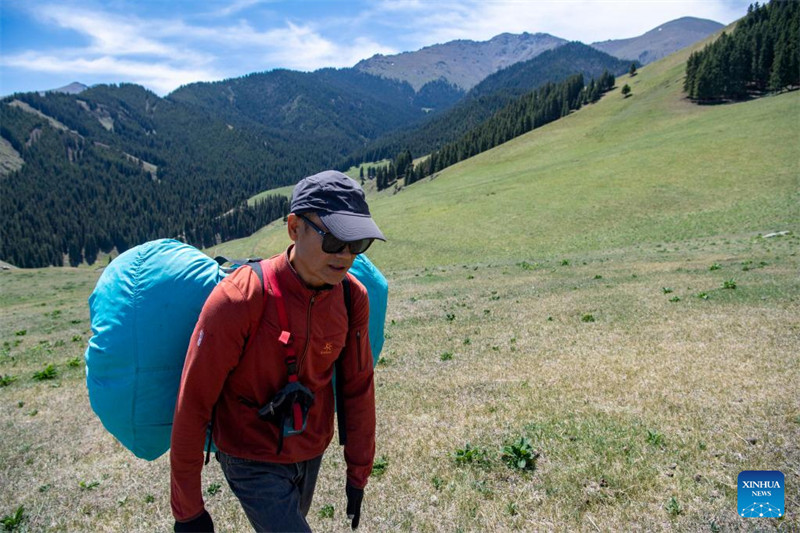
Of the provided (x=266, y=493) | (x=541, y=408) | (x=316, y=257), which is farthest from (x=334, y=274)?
(x=541, y=408)

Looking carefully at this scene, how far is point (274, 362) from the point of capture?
340cm

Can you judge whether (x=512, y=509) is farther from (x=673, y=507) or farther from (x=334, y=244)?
(x=334, y=244)

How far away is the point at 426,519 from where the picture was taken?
233 inches

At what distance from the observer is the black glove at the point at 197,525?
3343 millimetres

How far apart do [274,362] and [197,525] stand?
4.55 feet

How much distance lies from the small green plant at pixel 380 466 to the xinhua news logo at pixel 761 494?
475cm

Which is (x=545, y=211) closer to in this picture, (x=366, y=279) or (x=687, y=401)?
A: (x=687, y=401)

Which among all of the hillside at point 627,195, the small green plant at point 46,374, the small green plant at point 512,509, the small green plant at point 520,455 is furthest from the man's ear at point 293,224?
the hillside at point 627,195

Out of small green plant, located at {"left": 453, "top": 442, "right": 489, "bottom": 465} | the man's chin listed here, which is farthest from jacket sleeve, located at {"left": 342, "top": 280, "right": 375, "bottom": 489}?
small green plant, located at {"left": 453, "top": 442, "right": 489, "bottom": 465}

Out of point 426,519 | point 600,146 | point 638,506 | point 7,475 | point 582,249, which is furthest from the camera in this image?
point 600,146

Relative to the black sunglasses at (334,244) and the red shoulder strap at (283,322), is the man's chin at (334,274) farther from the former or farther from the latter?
the red shoulder strap at (283,322)

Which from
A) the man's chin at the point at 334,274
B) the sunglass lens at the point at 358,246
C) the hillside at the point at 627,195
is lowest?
the hillside at the point at 627,195

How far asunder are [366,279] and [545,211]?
50130mm

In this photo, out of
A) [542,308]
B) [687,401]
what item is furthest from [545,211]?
[687,401]
